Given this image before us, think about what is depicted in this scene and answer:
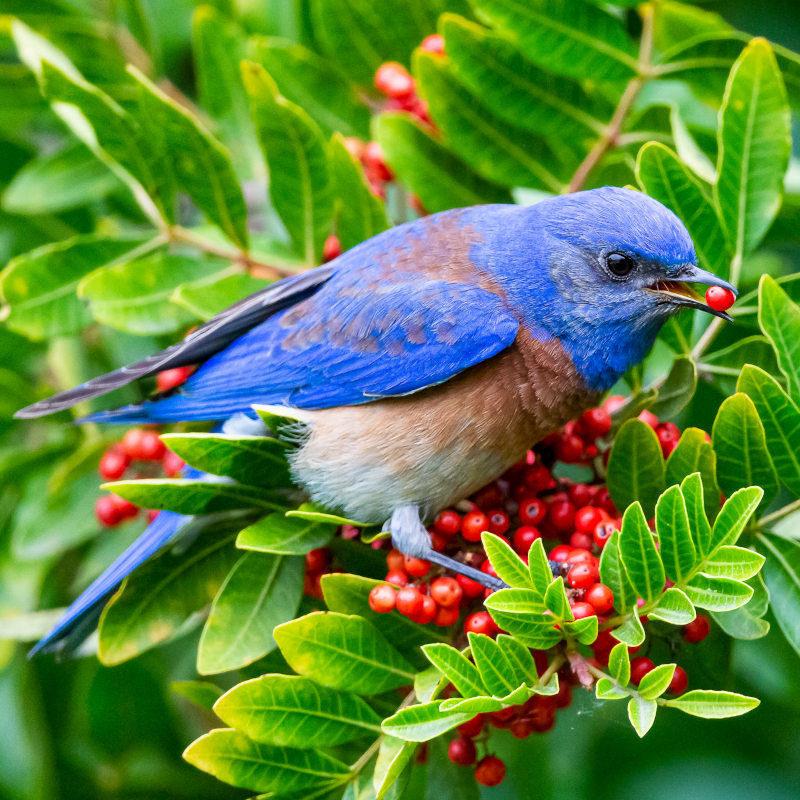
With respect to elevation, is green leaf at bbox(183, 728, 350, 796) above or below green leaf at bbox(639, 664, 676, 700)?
below

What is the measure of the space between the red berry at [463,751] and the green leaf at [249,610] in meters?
0.59

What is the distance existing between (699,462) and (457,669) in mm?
848

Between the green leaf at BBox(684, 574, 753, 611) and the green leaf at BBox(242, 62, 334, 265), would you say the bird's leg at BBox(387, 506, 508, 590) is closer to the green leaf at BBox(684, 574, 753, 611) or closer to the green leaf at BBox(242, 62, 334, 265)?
the green leaf at BBox(684, 574, 753, 611)

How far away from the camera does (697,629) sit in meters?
2.47

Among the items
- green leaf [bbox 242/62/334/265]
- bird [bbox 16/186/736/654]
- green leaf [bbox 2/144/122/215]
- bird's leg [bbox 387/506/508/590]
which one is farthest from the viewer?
green leaf [bbox 2/144/122/215]

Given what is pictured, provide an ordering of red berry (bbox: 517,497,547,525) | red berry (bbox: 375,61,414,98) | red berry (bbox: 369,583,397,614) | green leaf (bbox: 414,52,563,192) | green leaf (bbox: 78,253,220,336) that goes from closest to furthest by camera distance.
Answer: red berry (bbox: 369,583,397,614)
red berry (bbox: 517,497,547,525)
green leaf (bbox: 78,253,220,336)
green leaf (bbox: 414,52,563,192)
red berry (bbox: 375,61,414,98)

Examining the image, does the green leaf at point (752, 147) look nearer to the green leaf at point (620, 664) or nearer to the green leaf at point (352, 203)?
the green leaf at point (352, 203)

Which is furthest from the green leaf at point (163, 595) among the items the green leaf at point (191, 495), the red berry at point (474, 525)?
the red berry at point (474, 525)

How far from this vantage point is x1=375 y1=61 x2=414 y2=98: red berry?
11.7 feet

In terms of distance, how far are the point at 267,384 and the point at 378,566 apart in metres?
0.80

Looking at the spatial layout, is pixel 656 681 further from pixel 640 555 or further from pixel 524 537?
pixel 524 537

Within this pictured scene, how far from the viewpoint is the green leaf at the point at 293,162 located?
10.0 feet

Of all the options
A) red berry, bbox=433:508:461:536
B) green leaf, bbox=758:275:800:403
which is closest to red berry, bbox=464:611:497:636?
red berry, bbox=433:508:461:536

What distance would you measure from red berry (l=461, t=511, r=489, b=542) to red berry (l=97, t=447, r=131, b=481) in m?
1.36
